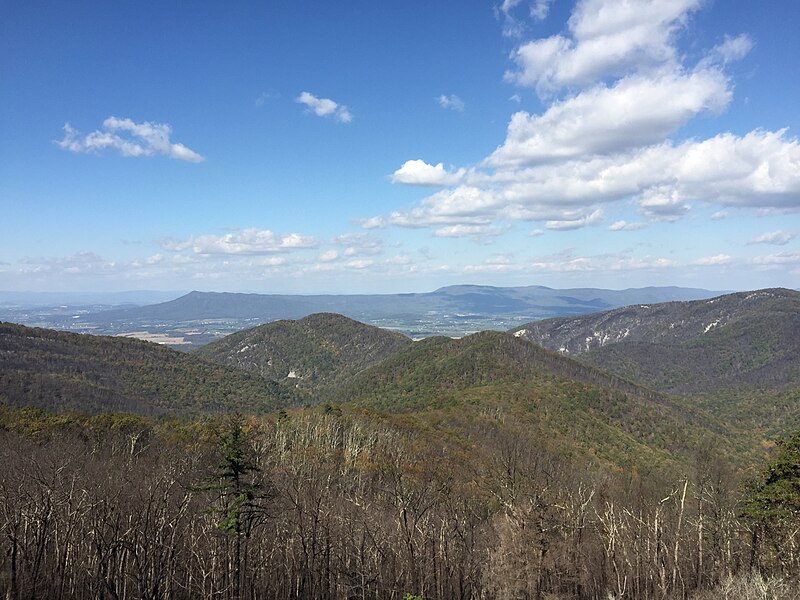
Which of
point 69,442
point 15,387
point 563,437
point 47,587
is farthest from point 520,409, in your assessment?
point 15,387

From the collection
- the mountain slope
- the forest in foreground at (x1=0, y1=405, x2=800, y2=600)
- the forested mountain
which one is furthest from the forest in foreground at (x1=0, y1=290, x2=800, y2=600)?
the forested mountain

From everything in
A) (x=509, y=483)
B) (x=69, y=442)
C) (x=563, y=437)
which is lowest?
(x=563, y=437)

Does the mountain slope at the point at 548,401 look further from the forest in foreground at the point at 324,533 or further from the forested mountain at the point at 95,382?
the forest in foreground at the point at 324,533

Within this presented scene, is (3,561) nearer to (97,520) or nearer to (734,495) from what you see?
(97,520)

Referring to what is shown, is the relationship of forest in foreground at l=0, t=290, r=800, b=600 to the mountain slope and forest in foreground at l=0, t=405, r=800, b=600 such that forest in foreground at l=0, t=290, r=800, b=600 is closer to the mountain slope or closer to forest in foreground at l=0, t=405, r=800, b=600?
forest in foreground at l=0, t=405, r=800, b=600

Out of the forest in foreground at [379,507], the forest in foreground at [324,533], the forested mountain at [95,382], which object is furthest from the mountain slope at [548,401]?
the forest in foreground at [324,533]

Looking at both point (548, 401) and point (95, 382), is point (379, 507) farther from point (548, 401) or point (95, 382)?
point (95, 382)

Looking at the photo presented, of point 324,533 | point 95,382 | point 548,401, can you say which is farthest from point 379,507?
point 95,382

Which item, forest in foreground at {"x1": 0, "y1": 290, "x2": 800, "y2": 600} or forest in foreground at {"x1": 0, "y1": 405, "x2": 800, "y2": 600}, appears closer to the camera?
forest in foreground at {"x1": 0, "y1": 405, "x2": 800, "y2": 600}
